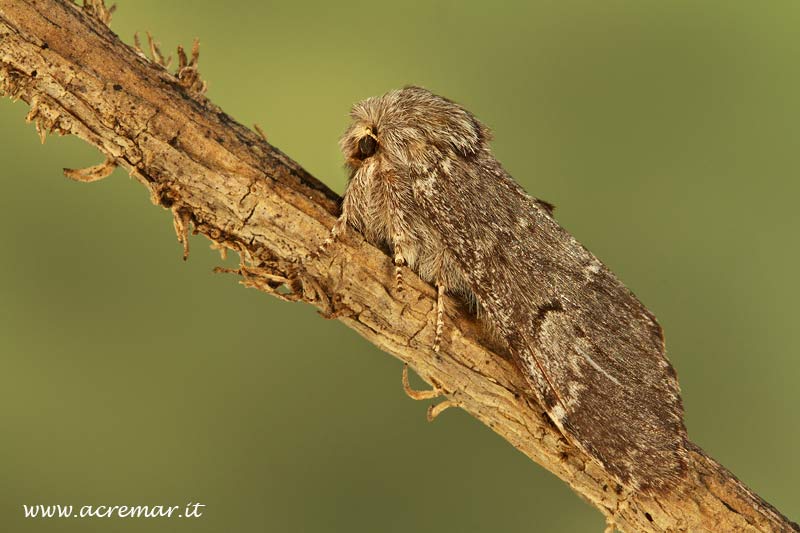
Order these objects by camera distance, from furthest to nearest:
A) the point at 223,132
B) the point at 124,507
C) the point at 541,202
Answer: the point at 124,507, the point at 541,202, the point at 223,132

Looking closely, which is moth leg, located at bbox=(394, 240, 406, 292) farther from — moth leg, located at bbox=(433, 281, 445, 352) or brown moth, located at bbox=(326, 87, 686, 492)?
moth leg, located at bbox=(433, 281, 445, 352)

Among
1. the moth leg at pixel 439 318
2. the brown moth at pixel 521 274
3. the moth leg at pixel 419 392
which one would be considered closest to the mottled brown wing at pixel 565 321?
the brown moth at pixel 521 274

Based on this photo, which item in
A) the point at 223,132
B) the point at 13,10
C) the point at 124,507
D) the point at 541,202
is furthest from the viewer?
the point at 124,507

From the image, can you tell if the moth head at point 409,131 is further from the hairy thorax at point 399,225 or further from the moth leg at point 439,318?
the moth leg at point 439,318

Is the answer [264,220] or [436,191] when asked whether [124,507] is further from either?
[436,191]

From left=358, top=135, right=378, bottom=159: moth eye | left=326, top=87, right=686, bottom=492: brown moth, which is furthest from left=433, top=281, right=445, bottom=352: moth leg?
left=358, top=135, right=378, bottom=159: moth eye

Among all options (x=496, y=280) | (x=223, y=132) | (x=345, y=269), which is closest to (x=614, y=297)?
(x=496, y=280)
